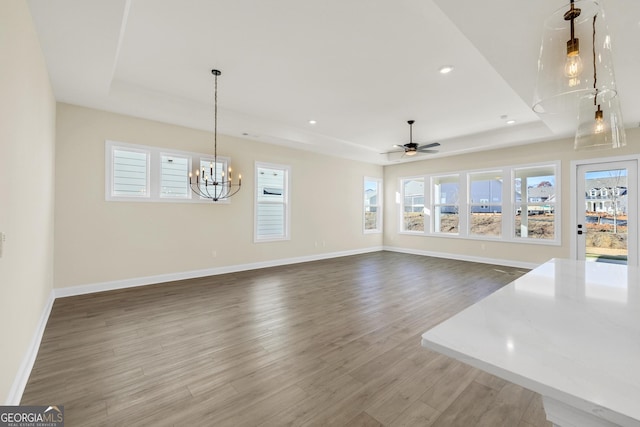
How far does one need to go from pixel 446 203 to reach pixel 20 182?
8.07 meters

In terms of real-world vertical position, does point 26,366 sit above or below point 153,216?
below

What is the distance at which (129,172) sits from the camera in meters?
4.72

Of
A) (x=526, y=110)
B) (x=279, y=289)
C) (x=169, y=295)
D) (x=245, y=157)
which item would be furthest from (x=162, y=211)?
(x=526, y=110)

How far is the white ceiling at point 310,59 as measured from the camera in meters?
2.38

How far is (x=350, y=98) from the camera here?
176 inches

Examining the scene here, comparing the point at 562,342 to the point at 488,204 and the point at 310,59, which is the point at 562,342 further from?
the point at 488,204

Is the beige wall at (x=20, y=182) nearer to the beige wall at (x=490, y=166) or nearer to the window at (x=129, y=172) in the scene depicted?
the window at (x=129, y=172)

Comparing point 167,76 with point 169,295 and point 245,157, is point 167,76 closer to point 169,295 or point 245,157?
point 245,157

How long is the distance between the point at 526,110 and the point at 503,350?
5.50 m

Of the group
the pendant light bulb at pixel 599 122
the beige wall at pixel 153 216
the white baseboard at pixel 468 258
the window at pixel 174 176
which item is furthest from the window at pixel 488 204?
the window at pixel 174 176

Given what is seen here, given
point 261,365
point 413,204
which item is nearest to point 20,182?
point 261,365

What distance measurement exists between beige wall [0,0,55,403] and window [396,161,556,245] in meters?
7.81

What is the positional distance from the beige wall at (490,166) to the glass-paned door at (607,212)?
7.8 inches

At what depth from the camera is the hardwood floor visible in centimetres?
181
